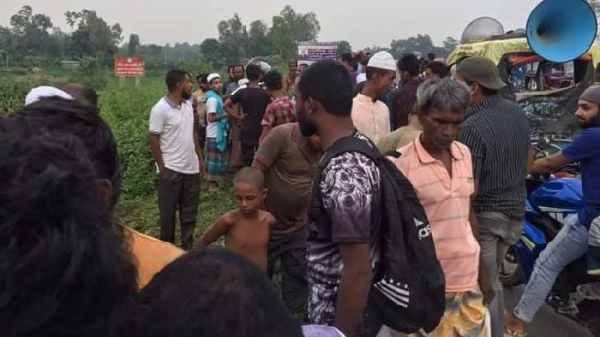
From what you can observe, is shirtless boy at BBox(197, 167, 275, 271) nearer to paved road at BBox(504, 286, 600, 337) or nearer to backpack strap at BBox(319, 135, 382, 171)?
backpack strap at BBox(319, 135, 382, 171)

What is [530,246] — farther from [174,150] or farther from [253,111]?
[253,111]

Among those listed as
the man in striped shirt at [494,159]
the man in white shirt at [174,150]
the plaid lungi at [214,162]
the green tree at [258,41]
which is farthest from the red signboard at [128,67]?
the green tree at [258,41]

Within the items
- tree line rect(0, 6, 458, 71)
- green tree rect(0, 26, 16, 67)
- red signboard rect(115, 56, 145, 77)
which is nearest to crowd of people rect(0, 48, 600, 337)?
red signboard rect(115, 56, 145, 77)

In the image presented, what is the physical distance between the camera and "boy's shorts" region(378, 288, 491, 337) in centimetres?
267

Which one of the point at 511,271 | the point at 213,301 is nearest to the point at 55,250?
the point at 213,301

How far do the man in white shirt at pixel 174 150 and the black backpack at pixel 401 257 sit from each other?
134 inches

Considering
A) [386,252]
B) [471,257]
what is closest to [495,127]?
[471,257]

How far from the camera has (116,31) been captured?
60.0m

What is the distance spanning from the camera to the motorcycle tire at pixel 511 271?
466cm

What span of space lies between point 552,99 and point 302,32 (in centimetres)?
5872

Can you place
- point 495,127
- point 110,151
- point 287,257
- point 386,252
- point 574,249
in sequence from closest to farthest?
point 110,151, point 386,252, point 495,127, point 574,249, point 287,257

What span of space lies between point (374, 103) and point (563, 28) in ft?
9.20

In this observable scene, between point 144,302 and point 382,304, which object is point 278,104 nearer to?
point 382,304

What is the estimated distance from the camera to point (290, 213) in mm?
4156
